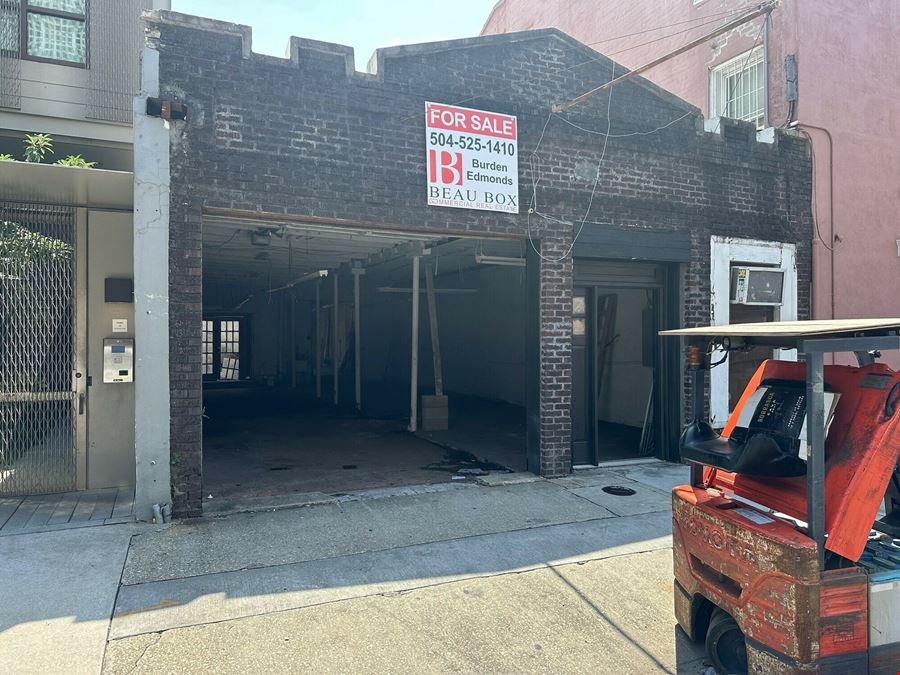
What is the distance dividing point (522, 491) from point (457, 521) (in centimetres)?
136

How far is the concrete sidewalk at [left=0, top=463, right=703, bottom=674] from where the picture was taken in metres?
3.85

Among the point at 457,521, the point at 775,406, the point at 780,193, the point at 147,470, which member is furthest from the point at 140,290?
the point at 780,193

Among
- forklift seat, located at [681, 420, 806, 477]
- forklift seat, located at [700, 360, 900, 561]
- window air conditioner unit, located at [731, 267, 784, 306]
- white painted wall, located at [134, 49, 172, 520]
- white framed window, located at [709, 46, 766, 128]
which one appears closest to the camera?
forklift seat, located at [700, 360, 900, 561]

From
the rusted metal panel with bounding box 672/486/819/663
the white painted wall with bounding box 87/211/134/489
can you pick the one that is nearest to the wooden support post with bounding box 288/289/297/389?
the white painted wall with bounding box 87/211/134/489

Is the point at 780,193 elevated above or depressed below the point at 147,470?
above

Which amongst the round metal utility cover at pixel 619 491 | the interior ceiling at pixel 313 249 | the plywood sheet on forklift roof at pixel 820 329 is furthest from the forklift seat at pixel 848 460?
the interior ceiling at pixel 313 249

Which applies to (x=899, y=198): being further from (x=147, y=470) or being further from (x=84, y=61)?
(x=84, y=61)

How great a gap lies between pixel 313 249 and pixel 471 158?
518cm

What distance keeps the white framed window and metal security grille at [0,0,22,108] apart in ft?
36.6

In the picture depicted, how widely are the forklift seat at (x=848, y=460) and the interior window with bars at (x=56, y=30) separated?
376 inches

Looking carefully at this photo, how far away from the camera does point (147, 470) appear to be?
6262 millimetres

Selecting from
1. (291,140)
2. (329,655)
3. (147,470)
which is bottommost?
(329,655)

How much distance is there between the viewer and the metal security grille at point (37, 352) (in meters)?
7.07

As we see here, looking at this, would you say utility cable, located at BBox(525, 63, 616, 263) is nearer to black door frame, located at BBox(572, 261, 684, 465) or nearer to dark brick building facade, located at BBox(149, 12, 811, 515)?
dark brick building facade, located at BBox(149, 12, 811, 515)
